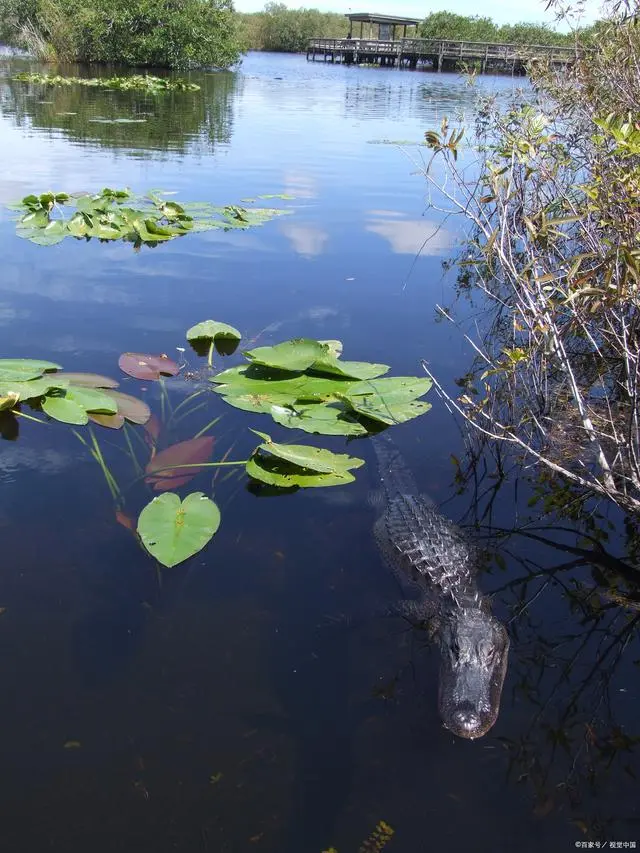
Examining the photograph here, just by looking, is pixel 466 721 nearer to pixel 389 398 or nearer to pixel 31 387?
pixel 389 398

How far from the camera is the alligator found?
1.79 m

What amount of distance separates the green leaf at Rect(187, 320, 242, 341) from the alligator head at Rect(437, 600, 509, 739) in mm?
2241

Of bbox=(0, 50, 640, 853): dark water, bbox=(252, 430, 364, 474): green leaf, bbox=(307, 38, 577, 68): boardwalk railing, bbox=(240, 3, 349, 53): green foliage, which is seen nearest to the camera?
bbox=(0, 50, 640, 853): dark water

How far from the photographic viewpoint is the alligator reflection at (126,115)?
1004 cm

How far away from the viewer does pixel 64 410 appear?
2857mm

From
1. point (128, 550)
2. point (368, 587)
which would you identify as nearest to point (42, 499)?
point (128, 550)

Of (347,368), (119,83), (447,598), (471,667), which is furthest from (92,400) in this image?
(119,83)

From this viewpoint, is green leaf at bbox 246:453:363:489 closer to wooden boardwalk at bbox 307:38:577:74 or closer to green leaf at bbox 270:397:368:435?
green leaf at bbox 270:397:368:435

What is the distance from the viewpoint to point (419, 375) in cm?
364

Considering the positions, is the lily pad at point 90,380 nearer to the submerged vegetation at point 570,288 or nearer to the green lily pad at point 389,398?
the green lily pad at point 389,398

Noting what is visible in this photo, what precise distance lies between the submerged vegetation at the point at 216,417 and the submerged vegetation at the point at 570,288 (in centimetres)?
48

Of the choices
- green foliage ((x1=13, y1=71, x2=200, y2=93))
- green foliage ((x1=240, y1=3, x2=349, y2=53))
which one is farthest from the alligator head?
green foliage ((x1=240, y1=3, x2=349, y2=53))

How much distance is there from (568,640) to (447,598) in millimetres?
386

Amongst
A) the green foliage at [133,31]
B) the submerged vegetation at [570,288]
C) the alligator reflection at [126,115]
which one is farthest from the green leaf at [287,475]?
the green foliage at [133,31]
